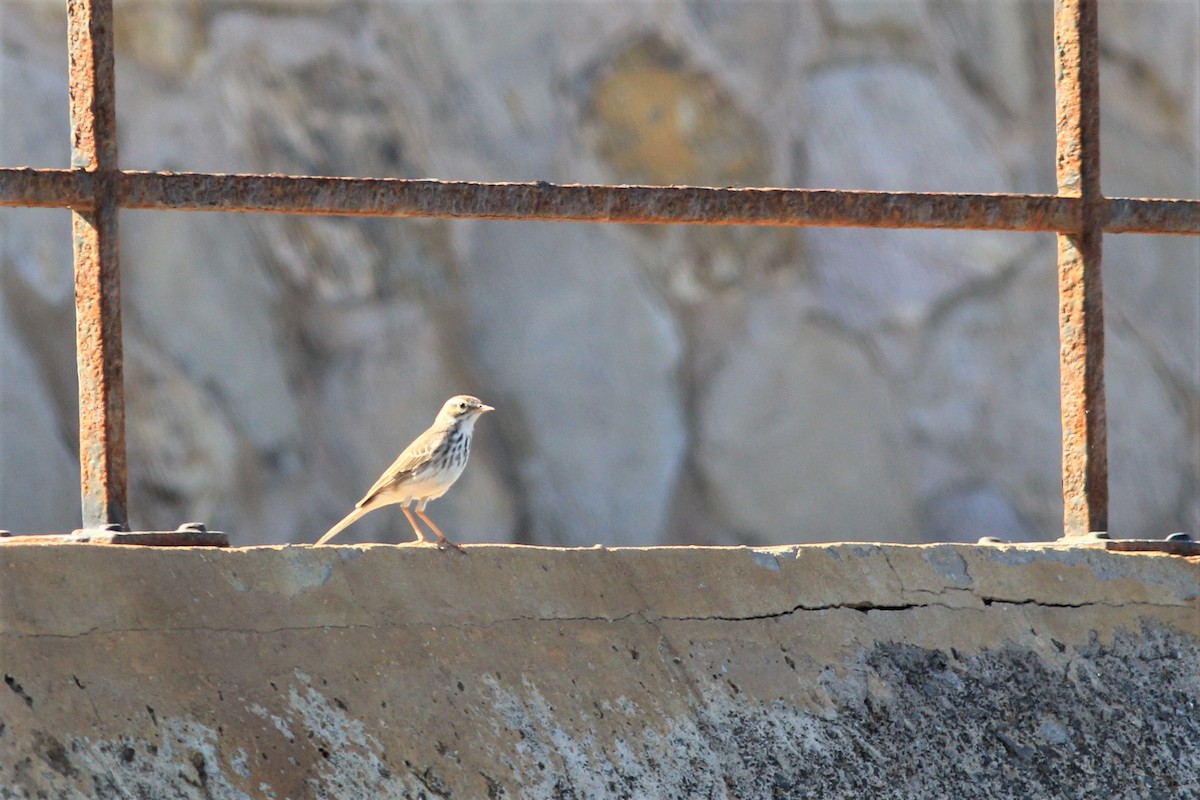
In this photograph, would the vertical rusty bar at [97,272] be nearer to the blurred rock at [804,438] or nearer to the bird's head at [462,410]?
the bird's head at [462,410]

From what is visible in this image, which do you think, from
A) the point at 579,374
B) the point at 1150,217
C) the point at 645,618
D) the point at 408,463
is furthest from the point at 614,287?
the point at 645,618

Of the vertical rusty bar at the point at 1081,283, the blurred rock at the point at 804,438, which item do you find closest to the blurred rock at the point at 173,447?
the blurred rock at the point at 804,438

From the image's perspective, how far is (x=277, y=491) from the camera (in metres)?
4.36

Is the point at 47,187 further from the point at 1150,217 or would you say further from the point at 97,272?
the point at 1150,217

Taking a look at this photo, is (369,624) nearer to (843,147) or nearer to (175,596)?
(175,596)

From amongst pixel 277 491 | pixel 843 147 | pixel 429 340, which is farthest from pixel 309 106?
pixel 843 147

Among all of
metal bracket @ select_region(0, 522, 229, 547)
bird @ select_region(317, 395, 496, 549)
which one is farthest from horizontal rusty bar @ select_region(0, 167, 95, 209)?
bird @ select_region(317, 395, 496, 549)

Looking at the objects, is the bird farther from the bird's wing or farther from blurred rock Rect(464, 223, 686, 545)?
blurred rock Rect(464, 223, 686, 545)

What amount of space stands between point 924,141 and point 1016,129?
0.32 meters

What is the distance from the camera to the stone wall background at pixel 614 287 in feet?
14.0

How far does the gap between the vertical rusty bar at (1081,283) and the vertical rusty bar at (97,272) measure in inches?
47.1

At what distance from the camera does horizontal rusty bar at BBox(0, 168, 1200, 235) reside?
187 cm

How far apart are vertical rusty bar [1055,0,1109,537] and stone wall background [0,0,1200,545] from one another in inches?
95.2

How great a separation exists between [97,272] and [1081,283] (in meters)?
1.23
